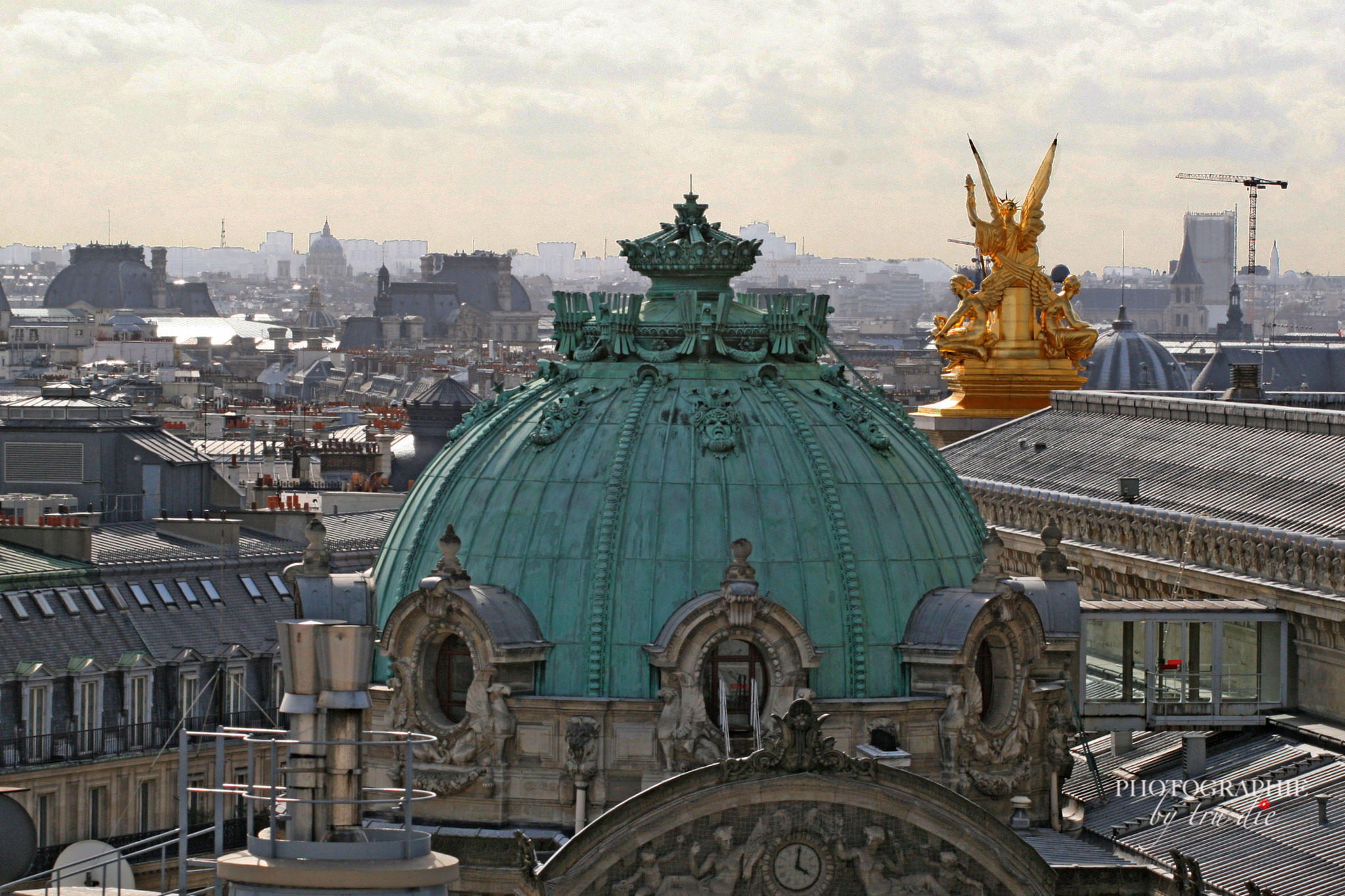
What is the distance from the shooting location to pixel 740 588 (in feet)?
157

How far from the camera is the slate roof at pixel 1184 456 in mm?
68938

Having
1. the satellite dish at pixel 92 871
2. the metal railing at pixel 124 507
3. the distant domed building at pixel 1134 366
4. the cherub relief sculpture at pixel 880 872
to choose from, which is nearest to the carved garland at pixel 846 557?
the cherub relief sculpture at pixel 880 872

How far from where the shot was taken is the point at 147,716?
86.6 m

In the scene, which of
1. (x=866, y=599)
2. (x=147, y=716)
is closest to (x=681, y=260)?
(x=866, y=599)

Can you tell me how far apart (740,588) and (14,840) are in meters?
12.1

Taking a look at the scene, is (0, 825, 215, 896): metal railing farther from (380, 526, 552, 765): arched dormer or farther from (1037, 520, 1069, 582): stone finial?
(1037, 520, 1069, 582): stone finial

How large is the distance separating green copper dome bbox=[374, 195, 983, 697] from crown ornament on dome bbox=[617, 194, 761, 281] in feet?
0.11

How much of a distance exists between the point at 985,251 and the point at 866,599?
58512 millimetres

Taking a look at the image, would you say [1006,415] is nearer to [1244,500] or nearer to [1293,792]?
[1244,500]

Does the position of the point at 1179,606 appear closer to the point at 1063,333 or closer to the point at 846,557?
the point at 846,557

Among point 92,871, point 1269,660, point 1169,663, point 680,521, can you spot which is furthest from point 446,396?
point 680,521

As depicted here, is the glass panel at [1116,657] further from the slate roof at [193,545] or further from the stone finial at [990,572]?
the slate roof at [193,545]

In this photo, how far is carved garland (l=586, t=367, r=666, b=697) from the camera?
161 feet

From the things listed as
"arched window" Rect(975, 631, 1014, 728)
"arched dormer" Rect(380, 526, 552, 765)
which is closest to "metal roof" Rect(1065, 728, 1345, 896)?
"arched window" Rect(975, 631, 1014, 728)
